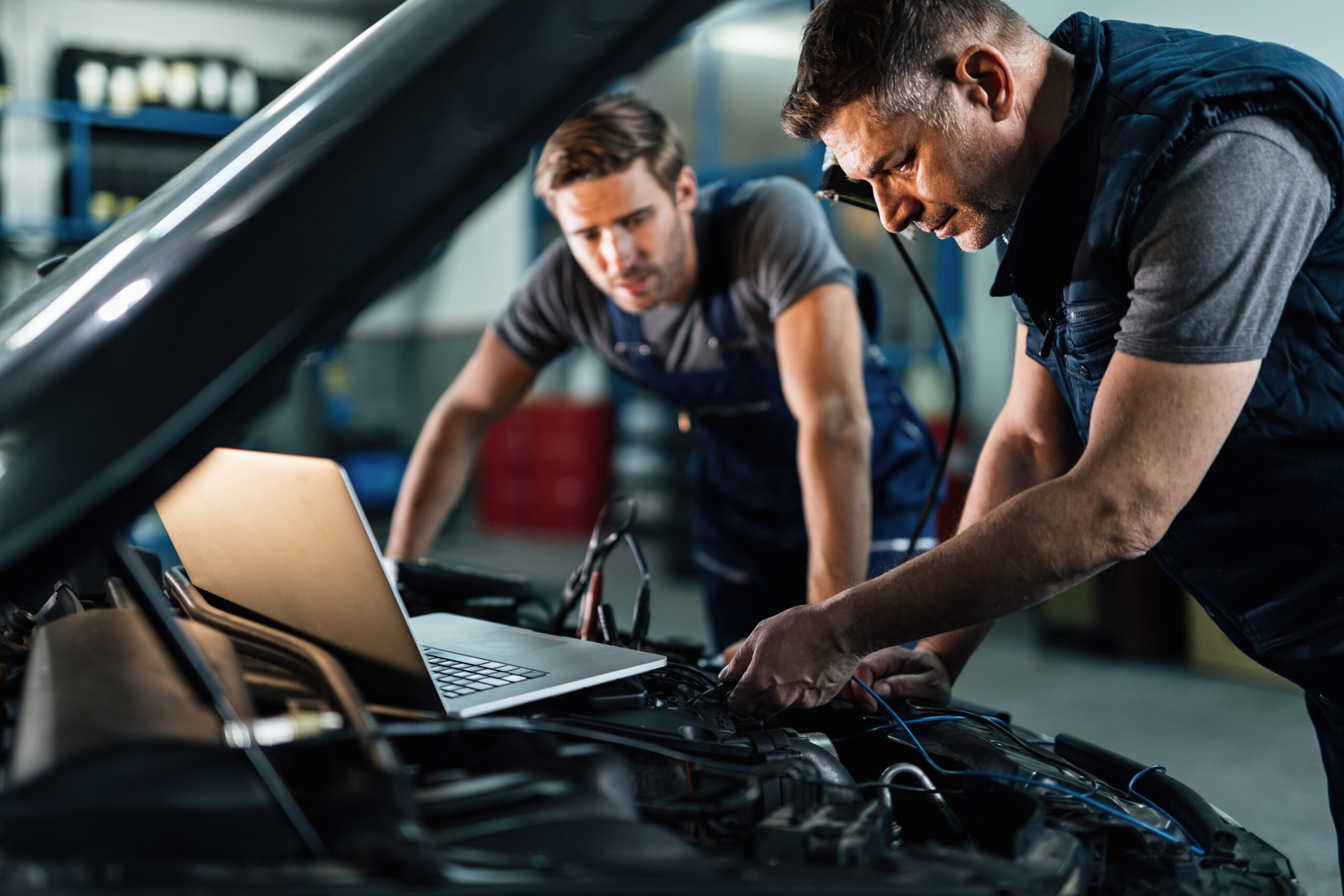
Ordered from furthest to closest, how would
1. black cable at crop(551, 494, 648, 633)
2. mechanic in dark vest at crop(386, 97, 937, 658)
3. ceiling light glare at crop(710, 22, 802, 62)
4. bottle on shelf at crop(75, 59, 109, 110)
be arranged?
bottle on shelf at crop(75, 59, 109, 110) < ceiling light glare at crop(710, 22, 802, 62) < mechanic in dark vest at crop(386, 97, 937, 658) < black cable at crop(551, 494, 648, 633)

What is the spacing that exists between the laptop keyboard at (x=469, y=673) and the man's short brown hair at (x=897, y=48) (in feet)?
1.88

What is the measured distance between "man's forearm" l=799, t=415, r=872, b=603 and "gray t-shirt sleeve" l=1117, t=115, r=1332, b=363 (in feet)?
2.31

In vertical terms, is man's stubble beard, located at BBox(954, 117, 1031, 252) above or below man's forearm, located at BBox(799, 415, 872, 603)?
above

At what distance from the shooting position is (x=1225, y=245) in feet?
2.50

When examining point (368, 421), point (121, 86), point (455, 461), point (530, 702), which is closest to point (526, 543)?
point (368, 421)

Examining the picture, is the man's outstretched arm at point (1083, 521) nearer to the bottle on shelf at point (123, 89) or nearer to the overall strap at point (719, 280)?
the overall strap at point (719, 280)

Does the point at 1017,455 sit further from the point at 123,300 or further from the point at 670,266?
the point at 123,300

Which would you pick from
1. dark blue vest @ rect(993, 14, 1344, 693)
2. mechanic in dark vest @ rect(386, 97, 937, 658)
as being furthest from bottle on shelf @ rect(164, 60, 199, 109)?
dark blue vest @ rect(993, 14, 1344, 693)

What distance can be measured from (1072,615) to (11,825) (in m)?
3.84

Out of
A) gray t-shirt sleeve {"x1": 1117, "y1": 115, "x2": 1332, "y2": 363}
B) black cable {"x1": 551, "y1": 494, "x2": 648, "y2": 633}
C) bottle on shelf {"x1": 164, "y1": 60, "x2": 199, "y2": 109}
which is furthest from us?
bottle on shelf {"x1": 164, "y1": 60, "x2": 199, "y2": 109}

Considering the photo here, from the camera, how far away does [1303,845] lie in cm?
225

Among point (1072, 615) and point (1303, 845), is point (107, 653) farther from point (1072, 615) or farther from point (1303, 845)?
point (1072, 615)

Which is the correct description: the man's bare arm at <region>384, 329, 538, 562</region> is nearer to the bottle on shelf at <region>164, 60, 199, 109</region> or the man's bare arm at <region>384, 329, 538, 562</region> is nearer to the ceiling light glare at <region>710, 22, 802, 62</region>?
the ceiling light glare at <region>710, 22, 802, 62</region>

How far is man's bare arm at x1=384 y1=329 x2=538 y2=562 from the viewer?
1.83 m
